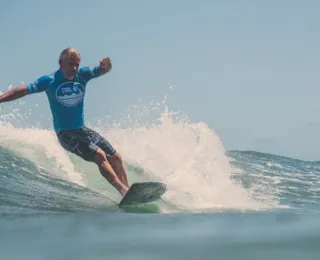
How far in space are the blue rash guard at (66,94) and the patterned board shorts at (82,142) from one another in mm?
92

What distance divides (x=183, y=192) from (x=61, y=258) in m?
4.96

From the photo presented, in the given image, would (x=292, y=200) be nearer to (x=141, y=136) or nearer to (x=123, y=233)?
(x=141, y=136)

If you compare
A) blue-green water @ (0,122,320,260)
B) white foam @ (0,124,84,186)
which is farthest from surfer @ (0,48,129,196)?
white foam @ (0,124,84,186)

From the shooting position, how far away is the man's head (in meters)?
7.05

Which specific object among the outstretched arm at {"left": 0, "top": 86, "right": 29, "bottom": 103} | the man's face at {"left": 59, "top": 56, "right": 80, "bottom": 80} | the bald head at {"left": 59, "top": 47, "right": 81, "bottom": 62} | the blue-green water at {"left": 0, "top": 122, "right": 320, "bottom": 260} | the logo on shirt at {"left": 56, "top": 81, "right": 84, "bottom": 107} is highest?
the bald head at {"left": 59, "top": 47, "right": 81, "bottom": 62}

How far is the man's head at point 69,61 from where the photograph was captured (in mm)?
7051

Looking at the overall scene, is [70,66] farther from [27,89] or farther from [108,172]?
[108,172]

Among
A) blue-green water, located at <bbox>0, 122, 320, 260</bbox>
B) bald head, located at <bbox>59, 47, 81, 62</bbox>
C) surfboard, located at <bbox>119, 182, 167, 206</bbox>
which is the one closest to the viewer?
blue-green water, located at <bbox>0, 122, 320, 260</bbox>

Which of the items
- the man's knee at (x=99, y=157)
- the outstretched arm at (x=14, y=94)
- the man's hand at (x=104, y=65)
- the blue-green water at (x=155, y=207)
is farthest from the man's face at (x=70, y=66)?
the blue-green water at (x=155, y=207)

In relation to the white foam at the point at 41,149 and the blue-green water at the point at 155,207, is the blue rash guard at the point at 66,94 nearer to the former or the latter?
the blue-green water at the point at 155,207

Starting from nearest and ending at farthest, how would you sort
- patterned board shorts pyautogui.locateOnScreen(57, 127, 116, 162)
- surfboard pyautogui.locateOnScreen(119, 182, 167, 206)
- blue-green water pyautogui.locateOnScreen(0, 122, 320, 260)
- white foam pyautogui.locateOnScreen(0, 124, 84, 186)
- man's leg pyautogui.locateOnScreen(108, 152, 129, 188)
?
blue-green water pyautogui.locateOnScreen(0, 122, 320, 260), surfboard pyautogui.locateOnScreen(119, 182, 167, 206), patterned board shorts pyautogui.locateOnScreen(57, 127, 116, 162), man's leg pyautogui.locateOnScreen(108, 152, 129, 188), white foam pyautogui.locateOnScreen(0, 124, 84, 186)

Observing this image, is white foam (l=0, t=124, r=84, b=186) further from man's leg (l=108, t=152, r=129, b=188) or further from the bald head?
the bald head

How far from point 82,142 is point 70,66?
1.16 m

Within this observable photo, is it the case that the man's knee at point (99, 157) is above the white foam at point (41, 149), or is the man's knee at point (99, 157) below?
below
